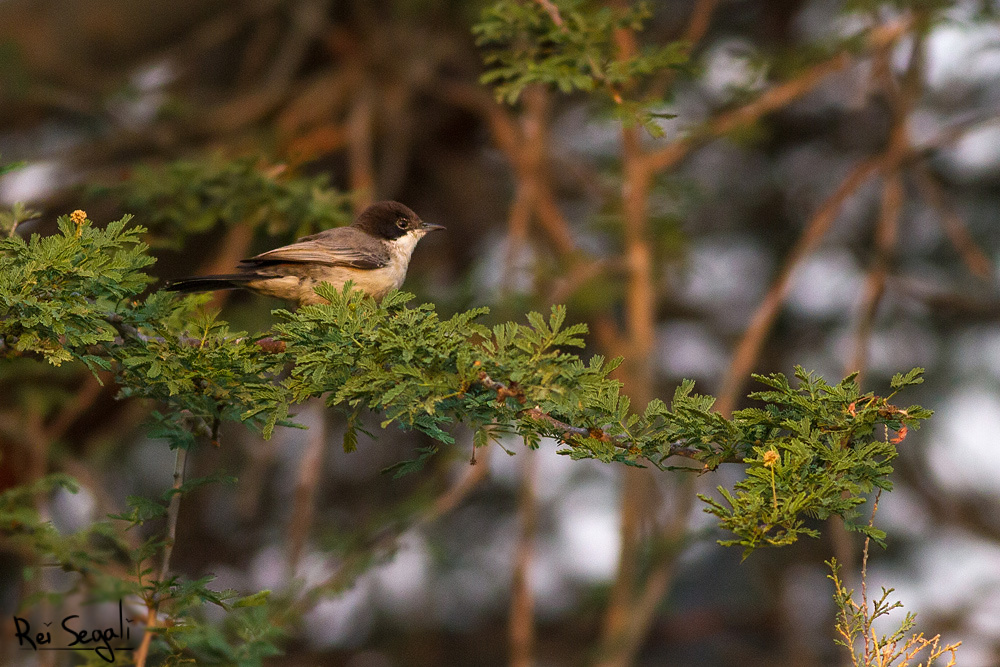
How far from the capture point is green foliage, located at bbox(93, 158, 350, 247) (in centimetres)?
424

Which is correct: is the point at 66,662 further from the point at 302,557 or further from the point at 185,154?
the point at 185,154

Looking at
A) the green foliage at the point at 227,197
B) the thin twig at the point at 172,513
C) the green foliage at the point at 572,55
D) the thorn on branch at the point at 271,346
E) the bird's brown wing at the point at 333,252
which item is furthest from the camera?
the bird's brown wing at the point at 333,252

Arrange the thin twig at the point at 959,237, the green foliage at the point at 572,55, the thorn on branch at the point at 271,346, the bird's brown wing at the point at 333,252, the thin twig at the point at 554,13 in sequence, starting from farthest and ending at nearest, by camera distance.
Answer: the thin twig at the point at 959,237, the bird's brown wing at the point at 333,252, the thin twig at the point at 554,13, the green foliage at the point at 572,55, the thorn on branch at the point at 271,346

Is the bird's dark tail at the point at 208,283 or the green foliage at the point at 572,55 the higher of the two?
the green foliage at the point at 572,55

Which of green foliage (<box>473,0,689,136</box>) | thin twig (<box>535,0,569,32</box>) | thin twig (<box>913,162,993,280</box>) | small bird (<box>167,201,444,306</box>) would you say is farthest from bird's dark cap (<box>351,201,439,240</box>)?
thin twig (<box>913,162,993,280</box>)

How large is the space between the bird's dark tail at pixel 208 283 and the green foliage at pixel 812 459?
2.15 meters

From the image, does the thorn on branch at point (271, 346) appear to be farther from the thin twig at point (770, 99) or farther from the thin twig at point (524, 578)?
the thin twig at point (770, 99)

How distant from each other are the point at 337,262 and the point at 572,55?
5.09ft

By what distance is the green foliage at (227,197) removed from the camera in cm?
424

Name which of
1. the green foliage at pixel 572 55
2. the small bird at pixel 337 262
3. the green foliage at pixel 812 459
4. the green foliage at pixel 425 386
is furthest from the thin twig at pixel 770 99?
the green foliage at pixel 812 459

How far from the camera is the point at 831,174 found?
8.52m

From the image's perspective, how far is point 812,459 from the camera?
2.40 meters

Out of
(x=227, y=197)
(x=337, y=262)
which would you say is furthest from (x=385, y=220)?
(x=227, y=197)

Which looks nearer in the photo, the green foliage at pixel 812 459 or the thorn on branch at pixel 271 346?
the green foliage at pixel 812 459
